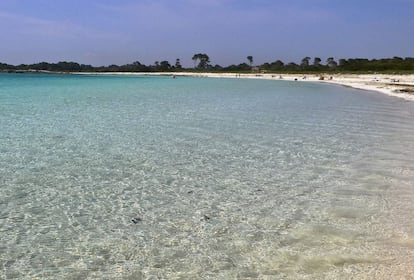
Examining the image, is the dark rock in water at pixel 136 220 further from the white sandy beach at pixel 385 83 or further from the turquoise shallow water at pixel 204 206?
the white sandy beach at pixel 385 83

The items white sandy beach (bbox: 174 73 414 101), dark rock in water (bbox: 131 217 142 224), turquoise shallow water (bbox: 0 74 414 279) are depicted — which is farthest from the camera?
white sandy beach (bbox: 174 73 414 101)

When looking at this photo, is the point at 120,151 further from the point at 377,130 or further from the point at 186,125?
the point at 377,130

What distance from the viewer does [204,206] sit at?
6.20 m

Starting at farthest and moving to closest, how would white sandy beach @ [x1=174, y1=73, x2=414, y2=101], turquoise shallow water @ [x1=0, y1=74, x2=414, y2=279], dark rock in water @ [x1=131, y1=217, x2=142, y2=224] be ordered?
white sandy beach @ [x1=174, y1=73, x2=414, y2=101]
dark rock in water @ [x1=131, y1=217, x2=142, y2=224]
turquoise shallow water @ [x1=0, y1=74, x2=414, y2=279]

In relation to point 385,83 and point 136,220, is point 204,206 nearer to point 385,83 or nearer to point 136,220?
point 136,220

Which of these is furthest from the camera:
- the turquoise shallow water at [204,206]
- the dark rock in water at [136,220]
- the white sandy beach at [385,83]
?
the white sandy beach at [385,83]

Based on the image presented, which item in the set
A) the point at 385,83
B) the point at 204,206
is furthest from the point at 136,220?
the point at 385,83

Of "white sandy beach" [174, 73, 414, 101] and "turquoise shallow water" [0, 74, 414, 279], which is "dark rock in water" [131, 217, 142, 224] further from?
"white sandy beach" [174, 73, 414, 101]

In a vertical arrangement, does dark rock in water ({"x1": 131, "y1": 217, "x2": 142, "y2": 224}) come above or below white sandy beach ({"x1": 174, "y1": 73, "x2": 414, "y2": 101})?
below

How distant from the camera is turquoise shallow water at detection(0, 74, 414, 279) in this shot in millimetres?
4355

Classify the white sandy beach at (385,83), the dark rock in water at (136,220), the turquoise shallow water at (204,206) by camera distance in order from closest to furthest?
the turquoise shallow water at (204,206), the dark rock in water at (136,220), the white sandy beach at (385,83)

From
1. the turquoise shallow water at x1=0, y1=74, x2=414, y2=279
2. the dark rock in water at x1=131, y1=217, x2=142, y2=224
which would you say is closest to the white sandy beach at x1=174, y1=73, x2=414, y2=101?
the turquoise shallow water at x1=0, y1=74, x2=414, y2=279

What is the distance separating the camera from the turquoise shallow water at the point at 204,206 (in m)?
4.36

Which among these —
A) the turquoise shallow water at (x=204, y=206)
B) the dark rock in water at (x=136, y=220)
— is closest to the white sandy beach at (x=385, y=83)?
the turquoise shallow water at (x=204, y=206)
